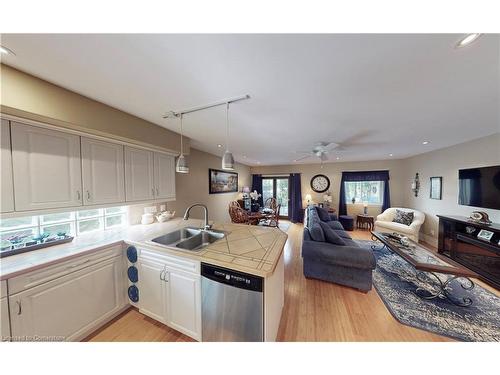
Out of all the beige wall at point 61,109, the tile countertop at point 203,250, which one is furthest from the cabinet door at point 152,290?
the beige wall at point 61,109

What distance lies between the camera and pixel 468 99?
1.59 metres

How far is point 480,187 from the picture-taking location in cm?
274

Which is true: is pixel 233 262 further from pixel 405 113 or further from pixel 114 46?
pixel 405 113

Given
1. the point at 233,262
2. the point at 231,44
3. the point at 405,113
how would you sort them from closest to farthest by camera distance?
the point at 231,44, the point at 233,262, the point at 405,113

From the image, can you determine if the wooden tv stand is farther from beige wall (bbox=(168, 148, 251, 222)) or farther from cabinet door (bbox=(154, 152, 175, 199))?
beige wall (bbox=(168, 148, 251, 222))

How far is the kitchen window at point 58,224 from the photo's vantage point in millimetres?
1534

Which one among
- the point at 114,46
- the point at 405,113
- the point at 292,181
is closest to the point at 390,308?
the point at 405,113

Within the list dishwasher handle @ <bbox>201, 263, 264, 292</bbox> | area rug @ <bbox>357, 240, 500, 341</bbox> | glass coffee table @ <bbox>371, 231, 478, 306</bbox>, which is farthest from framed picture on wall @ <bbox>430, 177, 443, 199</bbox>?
dishwasher handle @ <bbox>201, 263, 264, 292</bbox>

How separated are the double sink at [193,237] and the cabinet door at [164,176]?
77cm

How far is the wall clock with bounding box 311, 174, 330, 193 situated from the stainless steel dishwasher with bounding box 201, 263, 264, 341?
5.62 meters

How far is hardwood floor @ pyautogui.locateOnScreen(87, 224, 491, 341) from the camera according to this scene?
1562mm

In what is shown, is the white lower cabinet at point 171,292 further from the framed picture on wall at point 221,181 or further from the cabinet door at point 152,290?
the framed picture on wall at point 221,181

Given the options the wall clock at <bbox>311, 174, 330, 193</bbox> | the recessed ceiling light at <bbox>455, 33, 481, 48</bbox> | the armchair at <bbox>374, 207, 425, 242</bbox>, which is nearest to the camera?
the recessed ceiling light at <bbox>455, 33, 481, 48</bbox>
